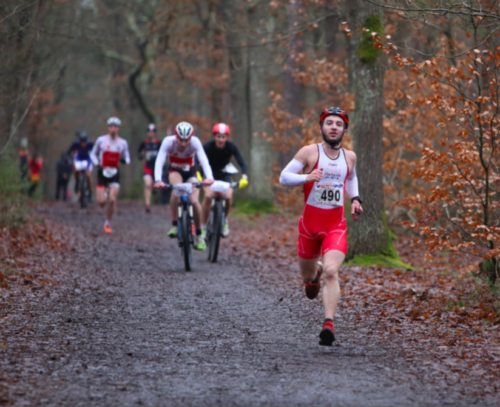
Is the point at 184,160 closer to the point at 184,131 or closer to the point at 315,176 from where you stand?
the point at 184,131

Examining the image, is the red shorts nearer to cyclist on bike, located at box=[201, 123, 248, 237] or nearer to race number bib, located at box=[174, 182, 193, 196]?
race number bib, located at box=[174, 182, 193, 196]

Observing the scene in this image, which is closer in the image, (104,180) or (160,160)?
(160,160)

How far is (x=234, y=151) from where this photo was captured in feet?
44.0

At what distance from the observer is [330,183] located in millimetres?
7332

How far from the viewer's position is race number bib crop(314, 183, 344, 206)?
7328mm

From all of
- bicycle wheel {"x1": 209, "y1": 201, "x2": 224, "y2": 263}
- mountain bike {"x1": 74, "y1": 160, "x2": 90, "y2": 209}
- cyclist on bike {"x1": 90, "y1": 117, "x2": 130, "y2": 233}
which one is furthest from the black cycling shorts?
mountain bike {"x1": 74, "y1": 160, "x2": 90, "y2": 209}

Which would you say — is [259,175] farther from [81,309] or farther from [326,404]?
[326,404]

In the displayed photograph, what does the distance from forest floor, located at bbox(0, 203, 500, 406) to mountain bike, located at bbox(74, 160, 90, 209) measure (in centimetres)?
915

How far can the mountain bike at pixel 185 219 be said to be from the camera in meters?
12.0

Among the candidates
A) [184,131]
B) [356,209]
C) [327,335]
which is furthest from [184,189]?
[327,335]

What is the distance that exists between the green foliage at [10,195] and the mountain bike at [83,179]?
705 centimetres

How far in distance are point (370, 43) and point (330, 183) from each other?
5500 millimetres

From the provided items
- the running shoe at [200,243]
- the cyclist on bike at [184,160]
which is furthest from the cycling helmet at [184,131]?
the running shoe at [200,243]

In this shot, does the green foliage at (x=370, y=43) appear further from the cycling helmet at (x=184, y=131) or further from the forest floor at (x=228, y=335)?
the forest floor at (x=228, y=335)
